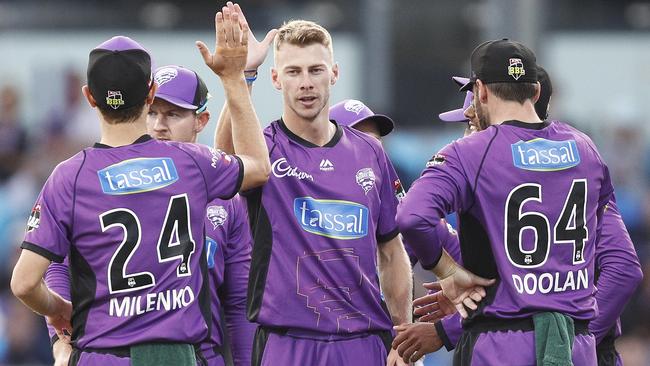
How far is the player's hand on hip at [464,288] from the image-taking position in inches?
250

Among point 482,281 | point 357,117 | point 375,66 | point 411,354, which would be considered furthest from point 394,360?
point 375,66

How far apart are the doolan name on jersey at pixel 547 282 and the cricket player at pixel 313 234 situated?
84 centimetres

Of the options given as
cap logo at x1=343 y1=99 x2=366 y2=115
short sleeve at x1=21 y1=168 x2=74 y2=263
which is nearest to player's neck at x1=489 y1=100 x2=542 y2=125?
cap logo at x1=343 y1=99 x2=366 y2=115

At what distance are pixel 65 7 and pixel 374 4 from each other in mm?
3872

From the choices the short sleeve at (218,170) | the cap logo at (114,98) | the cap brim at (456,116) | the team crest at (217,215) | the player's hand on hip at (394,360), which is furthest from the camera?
the cap brim at (456,116)

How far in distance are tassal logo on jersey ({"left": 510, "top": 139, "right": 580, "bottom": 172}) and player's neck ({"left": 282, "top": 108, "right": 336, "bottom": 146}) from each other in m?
1.05

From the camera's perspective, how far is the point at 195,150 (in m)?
6.14

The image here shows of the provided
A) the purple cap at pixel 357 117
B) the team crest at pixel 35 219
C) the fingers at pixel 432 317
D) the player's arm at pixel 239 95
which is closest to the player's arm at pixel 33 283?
the team crest at pixel 35 219

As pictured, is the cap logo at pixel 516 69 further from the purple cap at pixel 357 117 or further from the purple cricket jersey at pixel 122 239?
the purple cricket jersey at pixel 122 239

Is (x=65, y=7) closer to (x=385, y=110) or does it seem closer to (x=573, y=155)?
(x=385, y=110)

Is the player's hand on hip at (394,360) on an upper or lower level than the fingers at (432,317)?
lower

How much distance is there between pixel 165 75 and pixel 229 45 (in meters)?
1.09

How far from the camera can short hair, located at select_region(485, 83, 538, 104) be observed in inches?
253

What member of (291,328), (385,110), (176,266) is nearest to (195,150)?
(176,266)
